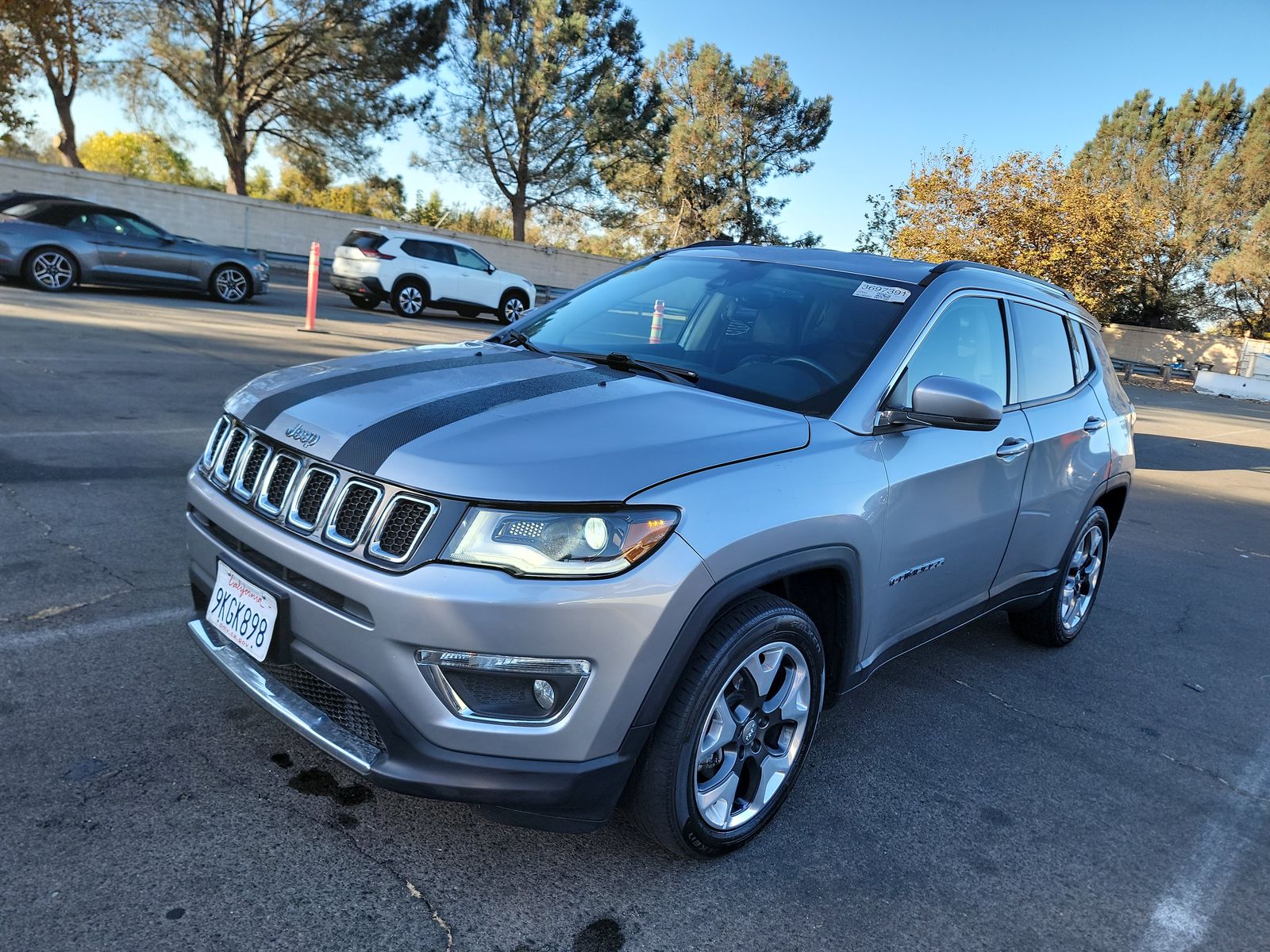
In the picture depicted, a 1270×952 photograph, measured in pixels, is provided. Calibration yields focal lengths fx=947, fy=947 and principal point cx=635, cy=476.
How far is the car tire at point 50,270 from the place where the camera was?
13.4 metres

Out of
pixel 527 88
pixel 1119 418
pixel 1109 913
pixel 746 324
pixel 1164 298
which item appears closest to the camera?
pixel 1109 913

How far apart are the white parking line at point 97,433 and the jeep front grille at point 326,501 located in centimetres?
423

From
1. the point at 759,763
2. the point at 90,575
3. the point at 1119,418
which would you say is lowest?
the point at 90,575

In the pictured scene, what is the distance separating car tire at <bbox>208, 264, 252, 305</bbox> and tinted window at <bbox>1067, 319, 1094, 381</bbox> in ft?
46.2

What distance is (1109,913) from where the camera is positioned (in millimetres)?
2734

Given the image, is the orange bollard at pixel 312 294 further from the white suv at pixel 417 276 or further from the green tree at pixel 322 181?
the green tree at pixel 322 181

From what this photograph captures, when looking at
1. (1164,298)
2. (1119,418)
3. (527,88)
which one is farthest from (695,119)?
(1119,418)

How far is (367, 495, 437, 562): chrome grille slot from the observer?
2.23 m

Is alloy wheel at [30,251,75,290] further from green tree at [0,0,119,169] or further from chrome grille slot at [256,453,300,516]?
green tree at [0,0,119,169]

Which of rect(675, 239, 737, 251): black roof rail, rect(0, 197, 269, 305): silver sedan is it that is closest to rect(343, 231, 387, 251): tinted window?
rect(0, 197, 269, 305): silver sedan

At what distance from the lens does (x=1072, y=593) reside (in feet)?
15.8

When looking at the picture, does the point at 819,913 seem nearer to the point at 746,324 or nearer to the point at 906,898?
the point at 906,898

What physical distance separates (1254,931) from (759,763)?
1.51m

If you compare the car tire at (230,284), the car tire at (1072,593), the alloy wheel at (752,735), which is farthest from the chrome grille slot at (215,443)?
the car tire at (230,284)
